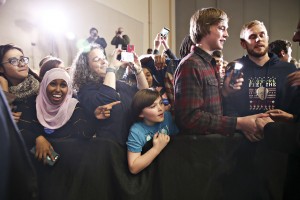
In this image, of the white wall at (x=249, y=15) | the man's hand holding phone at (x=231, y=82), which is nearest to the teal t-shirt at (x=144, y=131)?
the man's hand holding phone at (x=231, y=82)

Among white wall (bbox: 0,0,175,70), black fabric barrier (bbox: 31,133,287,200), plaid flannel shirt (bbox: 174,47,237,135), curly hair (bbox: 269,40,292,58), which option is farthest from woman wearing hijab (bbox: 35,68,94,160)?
white wall (bbox: 0,0,175,70)

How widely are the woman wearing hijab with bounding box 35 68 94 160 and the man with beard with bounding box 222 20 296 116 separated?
766mm

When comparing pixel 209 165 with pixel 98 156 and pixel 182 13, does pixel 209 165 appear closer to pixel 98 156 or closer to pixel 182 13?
pixel 98 156

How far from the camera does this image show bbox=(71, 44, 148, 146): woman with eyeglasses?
156 cm

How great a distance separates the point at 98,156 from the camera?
1486mm

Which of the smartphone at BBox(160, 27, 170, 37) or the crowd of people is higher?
the smartphone at BBox(160, 27, 170, 37)

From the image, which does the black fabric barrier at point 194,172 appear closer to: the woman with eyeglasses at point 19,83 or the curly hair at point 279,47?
the woman with eyeglasses at point 19,83

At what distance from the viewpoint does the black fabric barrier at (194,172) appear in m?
1.41

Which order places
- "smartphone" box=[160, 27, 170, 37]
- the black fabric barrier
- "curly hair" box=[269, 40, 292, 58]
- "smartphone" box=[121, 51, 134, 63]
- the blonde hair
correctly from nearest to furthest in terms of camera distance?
the black fabric barrier → the blonde hair → "smartphone" box=[121, 51, 134, 63] → "smartphone" box=[160, 27, 170, 37] → "curly hair" box=[269, 40, 292, 58]

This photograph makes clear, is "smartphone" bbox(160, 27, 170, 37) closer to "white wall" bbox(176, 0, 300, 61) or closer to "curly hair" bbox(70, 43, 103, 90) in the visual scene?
"curly hair" bbox(70, 43, 103, 90)

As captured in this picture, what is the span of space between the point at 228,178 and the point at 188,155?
0.21 meters

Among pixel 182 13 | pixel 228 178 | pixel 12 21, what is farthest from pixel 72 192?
pixel 182 13

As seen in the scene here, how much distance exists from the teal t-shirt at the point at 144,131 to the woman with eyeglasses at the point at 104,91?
0.06 metres

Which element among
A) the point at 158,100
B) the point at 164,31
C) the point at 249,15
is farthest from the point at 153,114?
the point at 249,15
